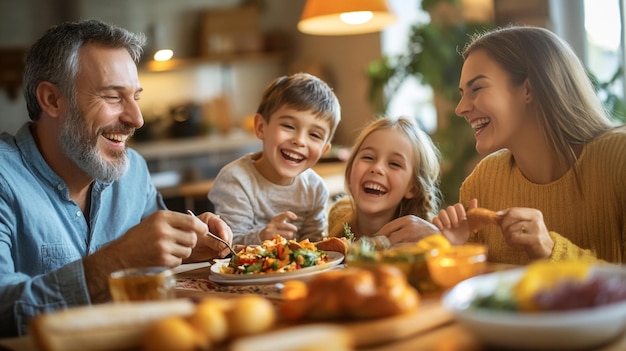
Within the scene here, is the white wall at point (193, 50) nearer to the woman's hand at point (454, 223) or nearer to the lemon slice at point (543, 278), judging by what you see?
the woman's hand at point (454, 223)

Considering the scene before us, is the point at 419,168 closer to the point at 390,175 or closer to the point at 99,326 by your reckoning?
the point at 390,175

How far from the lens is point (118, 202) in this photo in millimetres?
2260

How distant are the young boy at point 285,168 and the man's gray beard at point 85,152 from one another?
1.30 ft

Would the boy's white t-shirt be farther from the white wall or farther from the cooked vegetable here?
the white wall

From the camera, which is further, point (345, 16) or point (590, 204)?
point (345, 16)

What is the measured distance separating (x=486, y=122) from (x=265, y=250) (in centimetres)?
75

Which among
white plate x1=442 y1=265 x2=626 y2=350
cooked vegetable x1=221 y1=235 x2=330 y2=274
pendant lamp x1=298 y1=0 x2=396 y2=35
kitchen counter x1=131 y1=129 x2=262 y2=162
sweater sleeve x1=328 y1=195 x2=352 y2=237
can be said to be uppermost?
pendant lamp x1=298 y1=0 x2=396 y2=35

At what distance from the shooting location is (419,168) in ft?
7.55

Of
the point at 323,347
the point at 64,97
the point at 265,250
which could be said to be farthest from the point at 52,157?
the point at 323,347

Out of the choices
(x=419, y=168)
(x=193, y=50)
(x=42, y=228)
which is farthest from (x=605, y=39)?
(x=193, y=50)

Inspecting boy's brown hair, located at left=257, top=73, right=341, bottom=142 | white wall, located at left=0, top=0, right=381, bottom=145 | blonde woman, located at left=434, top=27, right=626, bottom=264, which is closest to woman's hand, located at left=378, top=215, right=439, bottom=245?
blonde woman, located at left=434, top=27, right=626, bottom=264

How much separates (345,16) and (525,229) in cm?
191

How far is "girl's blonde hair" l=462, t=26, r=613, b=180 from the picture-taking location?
199 cm

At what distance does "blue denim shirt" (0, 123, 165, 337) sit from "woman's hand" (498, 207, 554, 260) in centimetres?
90
